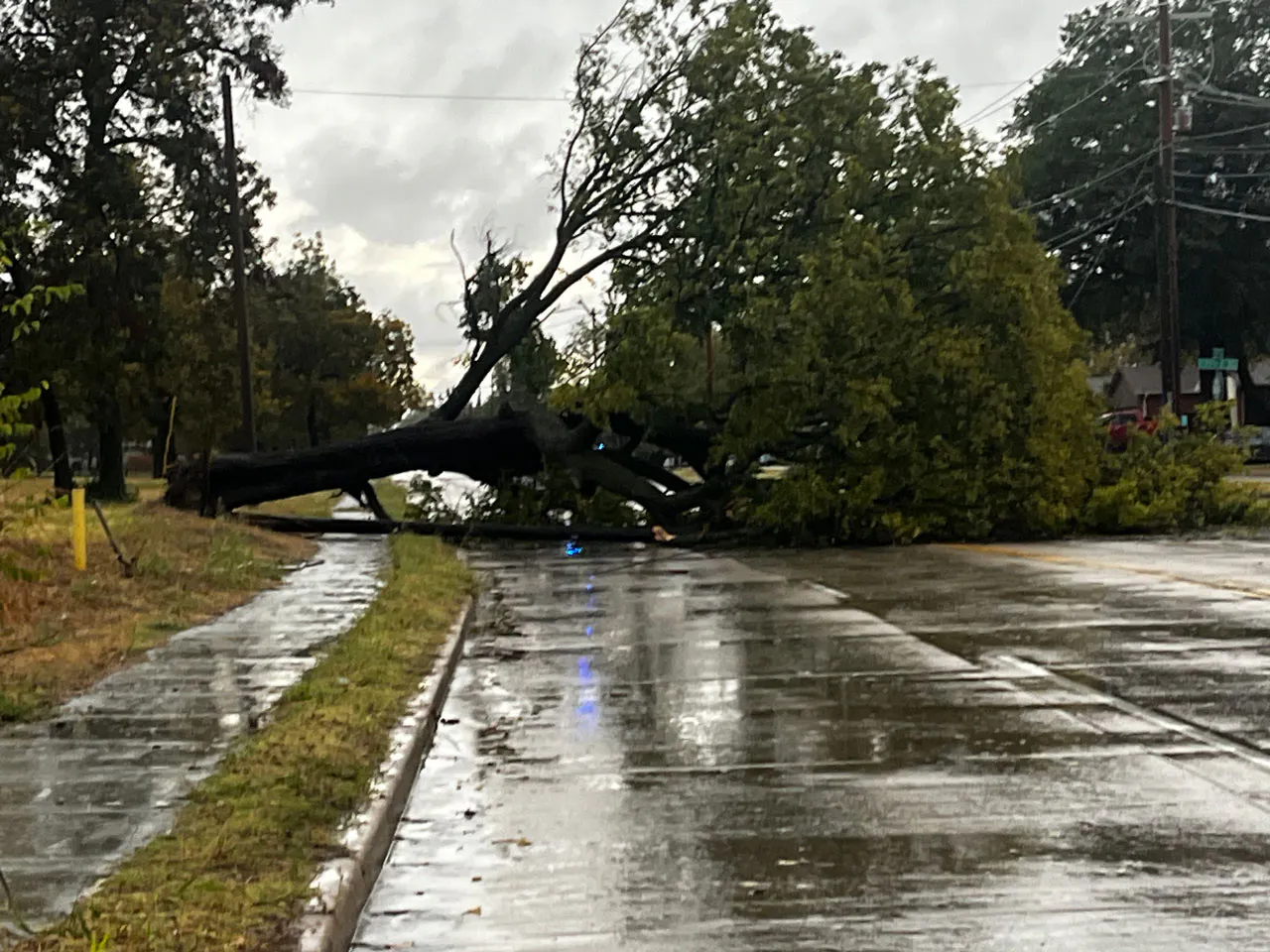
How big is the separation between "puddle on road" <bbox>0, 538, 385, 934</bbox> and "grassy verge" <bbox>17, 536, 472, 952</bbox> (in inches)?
6.9

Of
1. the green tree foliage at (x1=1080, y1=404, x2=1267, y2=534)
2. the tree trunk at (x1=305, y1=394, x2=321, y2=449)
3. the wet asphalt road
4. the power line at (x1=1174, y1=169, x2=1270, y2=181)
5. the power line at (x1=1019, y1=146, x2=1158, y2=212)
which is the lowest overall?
the wet asphalt road

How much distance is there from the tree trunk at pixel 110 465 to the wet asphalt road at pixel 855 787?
1217 inches

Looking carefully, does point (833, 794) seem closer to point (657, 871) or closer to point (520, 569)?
point (657, 871)

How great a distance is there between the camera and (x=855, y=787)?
6.97 meters

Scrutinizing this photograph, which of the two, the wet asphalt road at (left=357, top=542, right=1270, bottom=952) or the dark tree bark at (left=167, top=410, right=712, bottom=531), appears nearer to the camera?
the wet asphalt road at (left=357, top=542, right=1270, bottom=952)

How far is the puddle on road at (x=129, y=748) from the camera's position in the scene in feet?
18.3

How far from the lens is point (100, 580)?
15.6 metres

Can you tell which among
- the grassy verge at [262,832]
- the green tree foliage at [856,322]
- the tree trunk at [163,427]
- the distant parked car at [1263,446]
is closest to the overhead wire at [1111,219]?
the distant parked car at [1263,446]

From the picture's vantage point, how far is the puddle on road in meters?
5.57

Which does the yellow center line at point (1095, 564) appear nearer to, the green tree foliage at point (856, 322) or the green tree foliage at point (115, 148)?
the green tree foliage at point (856, 322)

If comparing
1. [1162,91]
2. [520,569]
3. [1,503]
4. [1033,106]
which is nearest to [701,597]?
[520,569]

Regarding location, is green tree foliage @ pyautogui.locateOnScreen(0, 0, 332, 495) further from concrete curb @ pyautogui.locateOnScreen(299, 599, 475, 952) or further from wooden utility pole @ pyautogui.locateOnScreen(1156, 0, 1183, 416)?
concrete curb @ pyautogui.locateOnScreen(299, 599, 475, 952)

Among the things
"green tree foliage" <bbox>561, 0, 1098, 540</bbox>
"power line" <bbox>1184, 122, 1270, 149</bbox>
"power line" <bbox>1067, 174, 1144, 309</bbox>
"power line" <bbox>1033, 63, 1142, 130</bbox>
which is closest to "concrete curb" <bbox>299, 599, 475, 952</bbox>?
"green tree foliage" <bbox>561, 0, 1098, 540</bbox>

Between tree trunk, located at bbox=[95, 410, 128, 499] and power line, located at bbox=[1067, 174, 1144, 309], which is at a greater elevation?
power line, located at bbox=[1067, 174, 1144, 309]
